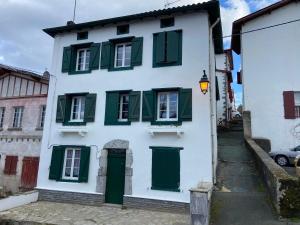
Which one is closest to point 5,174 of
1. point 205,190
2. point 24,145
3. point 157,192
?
point 24,145

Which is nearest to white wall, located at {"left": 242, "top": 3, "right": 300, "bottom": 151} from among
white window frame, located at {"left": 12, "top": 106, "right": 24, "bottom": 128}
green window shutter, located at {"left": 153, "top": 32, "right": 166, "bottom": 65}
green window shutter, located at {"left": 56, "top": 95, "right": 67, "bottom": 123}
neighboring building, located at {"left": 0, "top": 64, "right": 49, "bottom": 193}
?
green window shutter, located at {"left": 153, "top": 32, "right": 166, "bottom": 65}

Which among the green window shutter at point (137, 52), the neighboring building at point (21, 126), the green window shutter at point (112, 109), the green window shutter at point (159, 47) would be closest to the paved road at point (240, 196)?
the green window shutter at point (112, 109)

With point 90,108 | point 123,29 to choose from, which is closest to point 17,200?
point 90,108

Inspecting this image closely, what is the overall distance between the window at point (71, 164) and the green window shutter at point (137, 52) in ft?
14.9

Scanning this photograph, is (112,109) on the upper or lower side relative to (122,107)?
lower

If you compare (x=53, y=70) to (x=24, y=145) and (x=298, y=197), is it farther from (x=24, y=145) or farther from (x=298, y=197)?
(x=298, y=197)

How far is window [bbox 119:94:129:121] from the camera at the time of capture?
11547 millimetres

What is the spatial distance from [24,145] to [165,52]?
9665 millimetres

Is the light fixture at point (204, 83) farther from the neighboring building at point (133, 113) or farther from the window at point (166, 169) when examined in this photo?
the window at point (166, 169)

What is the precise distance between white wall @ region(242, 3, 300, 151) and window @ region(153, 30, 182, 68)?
785cm

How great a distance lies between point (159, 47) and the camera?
1118 cm

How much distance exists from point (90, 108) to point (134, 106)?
2.04m

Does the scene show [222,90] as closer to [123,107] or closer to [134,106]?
[123,107]

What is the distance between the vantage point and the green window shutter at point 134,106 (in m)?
11.0
